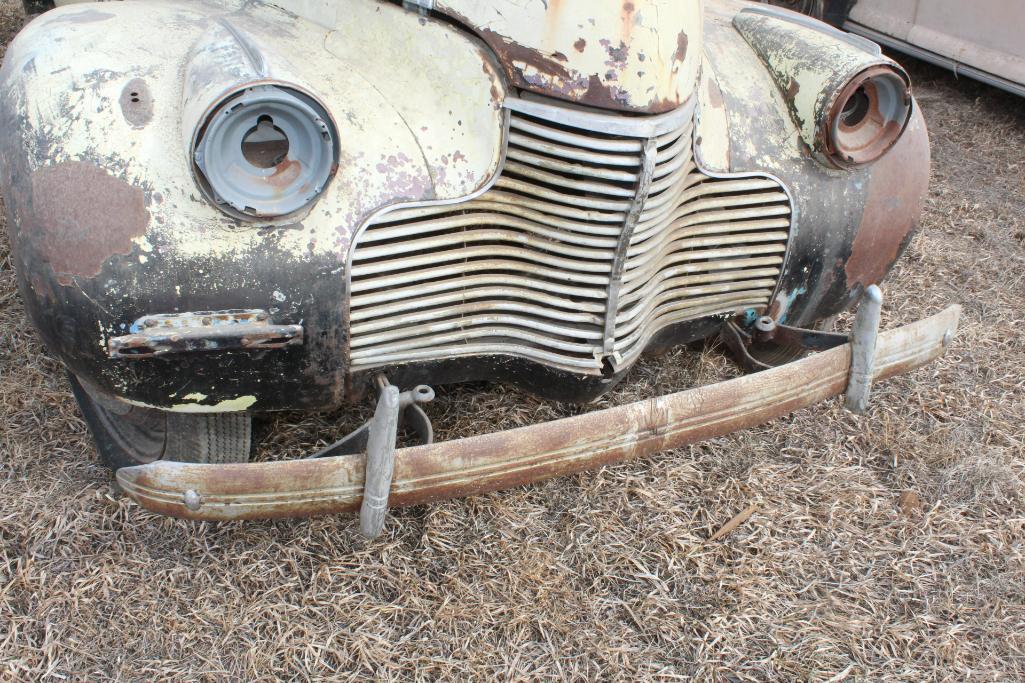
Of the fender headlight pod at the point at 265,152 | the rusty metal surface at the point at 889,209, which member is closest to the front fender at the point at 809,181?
the rusty metal surface at the point at 889,209

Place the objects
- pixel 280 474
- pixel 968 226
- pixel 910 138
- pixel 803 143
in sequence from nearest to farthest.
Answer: pixel 280 474 → pixel 803 143 → pixel 910 138 → pixel 968 226

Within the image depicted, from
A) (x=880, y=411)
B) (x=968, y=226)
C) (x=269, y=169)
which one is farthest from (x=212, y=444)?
(x=968, y=226)

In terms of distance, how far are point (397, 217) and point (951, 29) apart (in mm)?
5024

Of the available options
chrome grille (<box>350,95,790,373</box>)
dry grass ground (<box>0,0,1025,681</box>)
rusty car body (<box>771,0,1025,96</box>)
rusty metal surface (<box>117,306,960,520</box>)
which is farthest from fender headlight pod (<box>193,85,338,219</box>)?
rusty car body (<box>771,0,1025,96</box>)

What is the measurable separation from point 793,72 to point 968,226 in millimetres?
2425

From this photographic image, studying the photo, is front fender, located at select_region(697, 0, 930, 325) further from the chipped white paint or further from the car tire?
the car tire

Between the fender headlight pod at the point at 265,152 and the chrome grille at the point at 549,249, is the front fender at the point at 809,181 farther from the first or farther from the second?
the fender headlight pod at the point at 265,152

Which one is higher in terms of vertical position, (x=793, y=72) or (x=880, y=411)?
(x=793, y=72)

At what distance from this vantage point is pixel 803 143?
287 cm

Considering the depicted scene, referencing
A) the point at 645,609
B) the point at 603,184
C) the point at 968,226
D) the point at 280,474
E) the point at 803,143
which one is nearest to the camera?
the point at 280,474

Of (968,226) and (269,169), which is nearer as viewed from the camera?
(269,169)

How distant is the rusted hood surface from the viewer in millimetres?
2334

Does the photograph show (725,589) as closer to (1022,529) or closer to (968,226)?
(1022,529)

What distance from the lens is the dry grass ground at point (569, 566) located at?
248 cm
